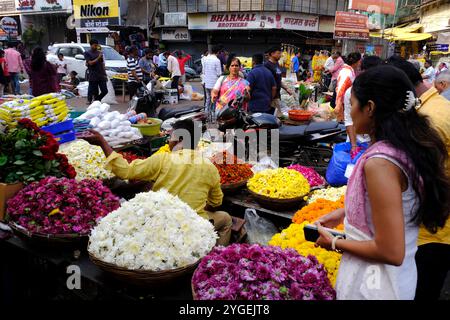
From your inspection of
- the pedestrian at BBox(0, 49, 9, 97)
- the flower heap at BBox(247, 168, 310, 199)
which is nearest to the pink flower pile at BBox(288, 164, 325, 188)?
the flower heap at BBox(247, 168, 310, 199)

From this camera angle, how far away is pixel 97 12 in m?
25.6

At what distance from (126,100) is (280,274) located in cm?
1282

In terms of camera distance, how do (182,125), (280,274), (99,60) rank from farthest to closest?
(99,60) < (182,125) < (280,274)

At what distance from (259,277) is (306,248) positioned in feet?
3.08

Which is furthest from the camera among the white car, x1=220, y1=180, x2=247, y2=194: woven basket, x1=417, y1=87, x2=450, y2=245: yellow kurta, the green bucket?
the white car

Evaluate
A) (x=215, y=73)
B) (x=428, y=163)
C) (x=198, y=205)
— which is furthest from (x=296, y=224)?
(x=215, y=73)

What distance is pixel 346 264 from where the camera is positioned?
5.62 ft

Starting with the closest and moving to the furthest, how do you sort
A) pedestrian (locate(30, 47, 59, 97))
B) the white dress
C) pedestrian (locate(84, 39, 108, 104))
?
the white dress, pedestrian (locate(30, 47, 59, 97)), pedestrian (locate(84, 39, 108, 104))

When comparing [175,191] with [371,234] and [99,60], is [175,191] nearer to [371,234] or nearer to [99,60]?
[371,234]

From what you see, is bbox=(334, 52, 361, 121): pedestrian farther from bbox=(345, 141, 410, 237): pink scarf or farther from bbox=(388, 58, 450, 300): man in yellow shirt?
bbox=(345, 141, 410, 237): pink scarf

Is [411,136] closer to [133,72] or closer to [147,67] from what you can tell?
[133,72]

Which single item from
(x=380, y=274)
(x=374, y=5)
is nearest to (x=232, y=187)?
(x=380, y=274)

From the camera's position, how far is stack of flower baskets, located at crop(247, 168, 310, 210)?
388 centimetres

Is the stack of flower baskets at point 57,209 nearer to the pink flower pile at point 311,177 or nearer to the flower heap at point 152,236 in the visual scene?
the flower heap at point 152,236
